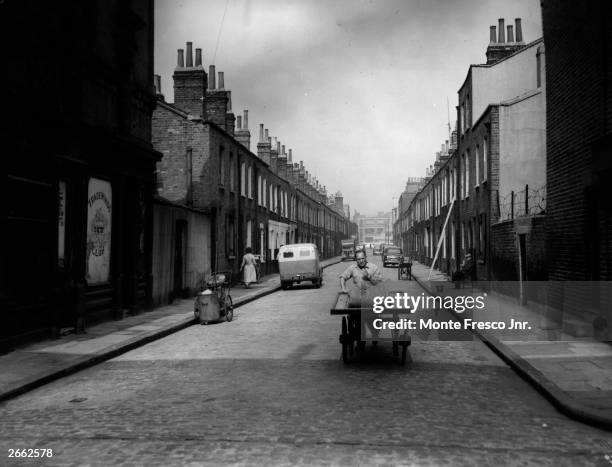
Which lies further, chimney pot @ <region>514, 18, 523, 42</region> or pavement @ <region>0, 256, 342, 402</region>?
chimney pot @ <region>514, 18, 523, 42</region>

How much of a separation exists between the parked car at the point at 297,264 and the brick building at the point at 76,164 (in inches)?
408

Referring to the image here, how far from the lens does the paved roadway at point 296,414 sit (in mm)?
4898

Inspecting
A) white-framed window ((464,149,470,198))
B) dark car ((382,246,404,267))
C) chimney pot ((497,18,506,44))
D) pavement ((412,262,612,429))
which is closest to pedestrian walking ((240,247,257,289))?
white-framed window ((464,149,470,198))

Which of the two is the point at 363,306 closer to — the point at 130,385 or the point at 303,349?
the point at 303,349

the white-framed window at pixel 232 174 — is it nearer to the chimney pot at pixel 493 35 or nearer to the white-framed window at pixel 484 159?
the white-framed window at pixel 484 159

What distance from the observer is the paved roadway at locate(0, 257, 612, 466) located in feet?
16.1

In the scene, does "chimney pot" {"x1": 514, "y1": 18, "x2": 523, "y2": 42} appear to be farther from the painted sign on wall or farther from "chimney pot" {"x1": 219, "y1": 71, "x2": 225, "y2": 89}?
the painted sign on wall

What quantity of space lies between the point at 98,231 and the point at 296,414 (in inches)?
356

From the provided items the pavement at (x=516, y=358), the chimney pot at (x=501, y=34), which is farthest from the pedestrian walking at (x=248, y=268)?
the chimney pot at (x=501, y=34)

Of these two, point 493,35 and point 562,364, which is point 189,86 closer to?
point 493,35

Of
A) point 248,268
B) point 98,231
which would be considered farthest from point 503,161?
point 98,231

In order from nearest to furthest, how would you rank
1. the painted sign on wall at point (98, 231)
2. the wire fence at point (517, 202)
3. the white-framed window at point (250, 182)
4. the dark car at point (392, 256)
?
the painted sign on wall at point (98, 231), the wire fence at point (517, 202), the white-framed window at point (250, 182), the dark car at point (392, 256)

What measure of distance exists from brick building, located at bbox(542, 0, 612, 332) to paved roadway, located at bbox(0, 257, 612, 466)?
293 cm

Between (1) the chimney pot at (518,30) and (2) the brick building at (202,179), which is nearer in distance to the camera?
(2) the brick building at (202,179)
